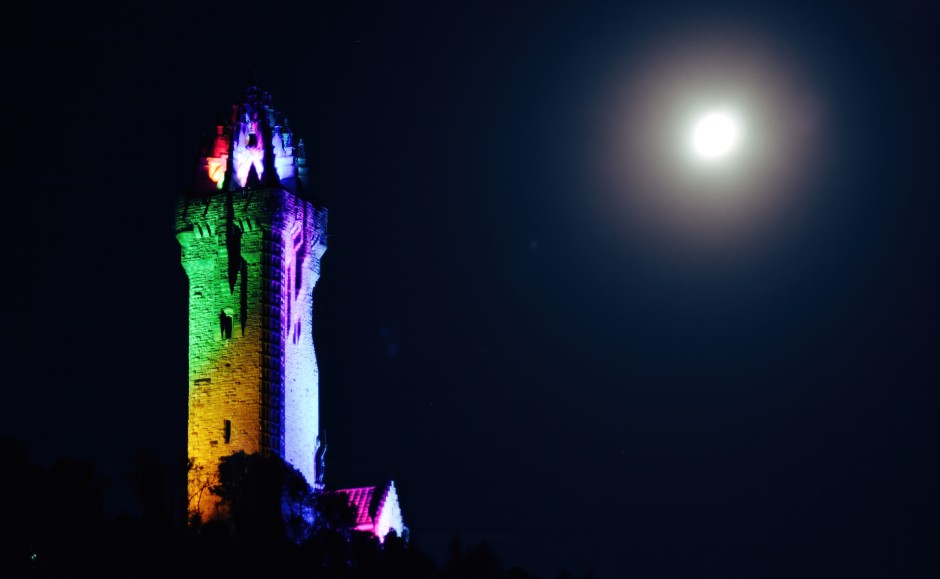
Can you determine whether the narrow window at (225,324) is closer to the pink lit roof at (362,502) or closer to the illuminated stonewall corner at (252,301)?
the illuminated stonewall corner at (252,301)

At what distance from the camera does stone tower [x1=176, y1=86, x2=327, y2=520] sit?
73.2m

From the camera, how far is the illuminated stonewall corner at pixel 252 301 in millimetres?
73188

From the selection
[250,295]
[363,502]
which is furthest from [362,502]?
[250,295]

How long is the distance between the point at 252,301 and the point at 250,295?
0.87 feet

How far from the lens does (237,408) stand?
73188mm

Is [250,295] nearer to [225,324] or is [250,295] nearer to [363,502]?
[225,324]

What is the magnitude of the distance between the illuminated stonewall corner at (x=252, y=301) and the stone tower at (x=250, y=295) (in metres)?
0.04

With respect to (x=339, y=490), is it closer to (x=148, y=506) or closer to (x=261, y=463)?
(x=261, y=463)

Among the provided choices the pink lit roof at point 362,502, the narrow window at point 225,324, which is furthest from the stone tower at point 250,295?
the pink lit roof at point 362,502

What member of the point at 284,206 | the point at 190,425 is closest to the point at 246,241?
the point at 284,206

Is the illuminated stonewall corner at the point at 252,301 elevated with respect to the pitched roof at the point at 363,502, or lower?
elevated

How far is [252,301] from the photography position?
74.2m

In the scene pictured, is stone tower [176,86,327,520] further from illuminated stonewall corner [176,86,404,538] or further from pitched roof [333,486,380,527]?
pitched roof [333,486,380,527]

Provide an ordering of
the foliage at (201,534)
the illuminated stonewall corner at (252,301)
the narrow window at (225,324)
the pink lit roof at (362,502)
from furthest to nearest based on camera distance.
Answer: the pink lit roof at (362,502) < the narrow window at (225,324) < the illuminated stonewall corner at (252,301) < the foliage at (201,534)
